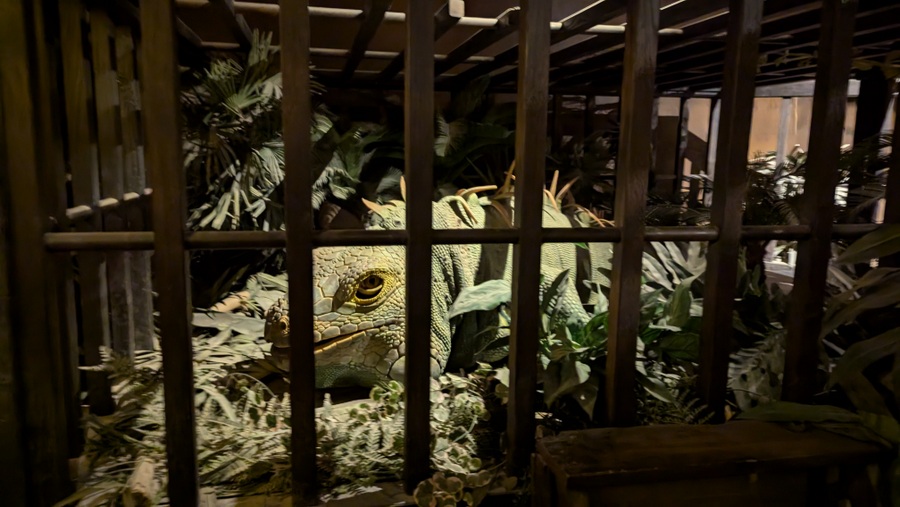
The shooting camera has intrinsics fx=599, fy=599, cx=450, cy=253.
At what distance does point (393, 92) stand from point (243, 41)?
196 cm

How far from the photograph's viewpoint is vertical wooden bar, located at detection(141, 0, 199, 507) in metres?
1.57

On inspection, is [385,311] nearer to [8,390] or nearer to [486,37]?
[486,37]

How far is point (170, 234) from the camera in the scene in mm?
1622

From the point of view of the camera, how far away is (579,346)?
2.35 m

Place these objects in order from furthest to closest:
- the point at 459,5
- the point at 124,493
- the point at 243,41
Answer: the point at 243,41 < the point at 459,5 < the point at 124,493

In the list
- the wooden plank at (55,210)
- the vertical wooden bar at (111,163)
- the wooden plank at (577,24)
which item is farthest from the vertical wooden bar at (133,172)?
Result: the wooden plank at (577,24)

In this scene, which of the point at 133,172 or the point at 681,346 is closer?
the point at 681,346

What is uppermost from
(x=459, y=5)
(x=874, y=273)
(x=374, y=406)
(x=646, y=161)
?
(x=459, y=5)

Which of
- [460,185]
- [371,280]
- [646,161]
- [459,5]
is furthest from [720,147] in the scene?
[460,185]

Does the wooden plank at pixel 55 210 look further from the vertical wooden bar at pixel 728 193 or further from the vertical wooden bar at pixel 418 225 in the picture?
the vertical wooden bar at pixel 728 193

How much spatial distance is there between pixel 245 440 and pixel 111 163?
1373 mm

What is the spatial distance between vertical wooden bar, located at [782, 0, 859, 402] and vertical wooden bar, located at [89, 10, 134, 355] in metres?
2.73

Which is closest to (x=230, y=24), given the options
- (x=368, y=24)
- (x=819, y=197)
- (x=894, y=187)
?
(x=368, y=24)

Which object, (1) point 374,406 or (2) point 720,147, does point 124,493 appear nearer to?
(1) point 374,406
